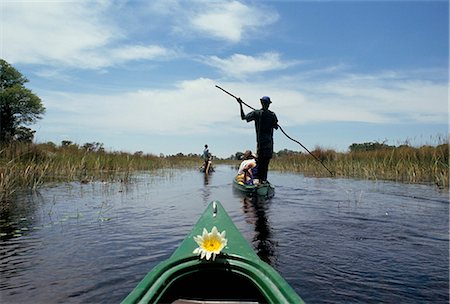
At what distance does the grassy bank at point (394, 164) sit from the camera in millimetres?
Answer: 13555

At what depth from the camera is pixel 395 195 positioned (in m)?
10.9

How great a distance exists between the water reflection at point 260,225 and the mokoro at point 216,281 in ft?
6.67

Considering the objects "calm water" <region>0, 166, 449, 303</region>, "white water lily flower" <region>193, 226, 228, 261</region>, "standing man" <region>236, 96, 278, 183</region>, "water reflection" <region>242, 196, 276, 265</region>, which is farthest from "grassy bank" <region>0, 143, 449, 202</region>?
Answer: "white water lily flower" <region>193, 226, 228, 261</region>

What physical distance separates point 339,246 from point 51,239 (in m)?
4.72

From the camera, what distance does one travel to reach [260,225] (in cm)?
703

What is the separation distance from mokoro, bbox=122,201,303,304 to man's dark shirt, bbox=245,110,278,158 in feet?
23.6

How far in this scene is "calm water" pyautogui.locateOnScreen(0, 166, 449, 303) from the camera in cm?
381

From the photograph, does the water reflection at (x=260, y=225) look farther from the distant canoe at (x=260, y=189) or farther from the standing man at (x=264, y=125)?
the standing man at (x=264, y=125)

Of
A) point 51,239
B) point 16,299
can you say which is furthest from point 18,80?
point 16,299

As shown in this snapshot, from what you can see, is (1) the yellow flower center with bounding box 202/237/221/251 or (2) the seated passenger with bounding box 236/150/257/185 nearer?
(1) the yellow flower center with bounding box 202/237/221/251

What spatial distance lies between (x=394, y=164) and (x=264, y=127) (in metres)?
9.34

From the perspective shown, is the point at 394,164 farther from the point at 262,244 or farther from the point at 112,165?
the point at 112,165

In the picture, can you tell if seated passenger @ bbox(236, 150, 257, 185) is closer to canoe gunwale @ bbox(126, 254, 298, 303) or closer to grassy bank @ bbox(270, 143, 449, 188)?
grassy bank @ bbox(270, 143, 449, 188)

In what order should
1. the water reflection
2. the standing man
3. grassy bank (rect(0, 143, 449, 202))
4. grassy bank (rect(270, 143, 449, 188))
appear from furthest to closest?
grassy bank (rect(270, 143, 449, 188)), grassy bank (rect(0, 143, 449, 202)), the standing man, the water reflection
